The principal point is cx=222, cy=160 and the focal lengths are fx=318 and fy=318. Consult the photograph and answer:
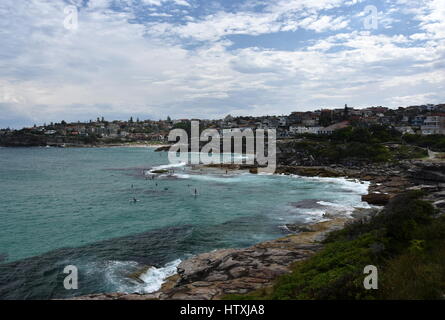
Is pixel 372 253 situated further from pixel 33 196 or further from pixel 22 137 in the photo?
pixel 22 137

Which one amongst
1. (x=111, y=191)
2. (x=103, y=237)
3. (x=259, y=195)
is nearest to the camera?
(x=103, y=237)

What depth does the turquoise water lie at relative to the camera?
18875 mm

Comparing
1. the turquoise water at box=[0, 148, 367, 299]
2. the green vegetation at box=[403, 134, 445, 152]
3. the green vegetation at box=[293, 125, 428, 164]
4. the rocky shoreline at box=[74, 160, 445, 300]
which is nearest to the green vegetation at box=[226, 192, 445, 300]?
the rocky shoreline at box=[74, 160, 445, 300]

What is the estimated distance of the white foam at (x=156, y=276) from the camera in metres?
16.6

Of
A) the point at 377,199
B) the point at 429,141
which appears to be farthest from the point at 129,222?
the point at 429,141

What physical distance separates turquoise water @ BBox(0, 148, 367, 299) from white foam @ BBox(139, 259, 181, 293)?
7 centimetres

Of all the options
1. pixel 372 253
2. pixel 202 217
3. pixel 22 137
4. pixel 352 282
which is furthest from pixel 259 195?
pixel 22 137

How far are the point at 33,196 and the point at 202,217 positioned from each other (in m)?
27.4

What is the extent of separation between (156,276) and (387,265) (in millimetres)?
12105

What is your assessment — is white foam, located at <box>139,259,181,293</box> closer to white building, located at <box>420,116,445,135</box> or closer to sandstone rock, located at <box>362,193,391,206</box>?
sandstone rock, located at <box>362,193,391,206</box>

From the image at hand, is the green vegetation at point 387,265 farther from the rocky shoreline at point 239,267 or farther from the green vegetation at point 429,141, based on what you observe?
the green vegetation at point 429,141

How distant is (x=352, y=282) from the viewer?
1024cm

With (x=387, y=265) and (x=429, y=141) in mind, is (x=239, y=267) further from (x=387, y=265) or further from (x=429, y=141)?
(x=429, y=141)
